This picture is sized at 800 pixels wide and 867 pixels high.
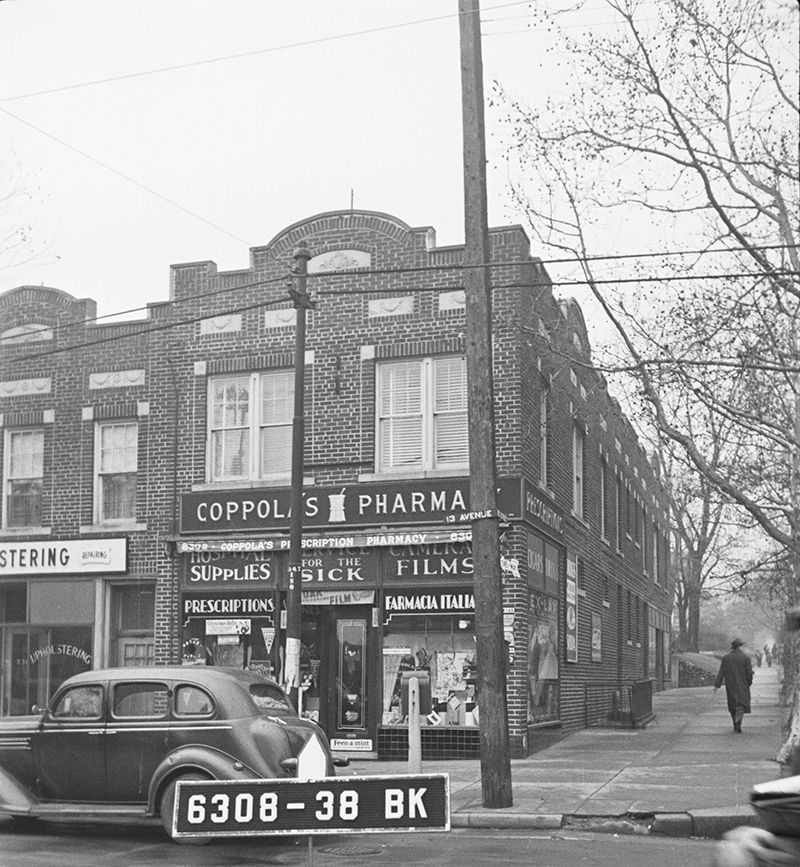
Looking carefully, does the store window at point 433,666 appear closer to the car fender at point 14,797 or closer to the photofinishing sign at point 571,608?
the photofinishing sign at point 571,608

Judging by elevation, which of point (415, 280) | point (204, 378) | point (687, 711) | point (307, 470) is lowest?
point (687, 711)

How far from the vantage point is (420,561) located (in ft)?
65.4

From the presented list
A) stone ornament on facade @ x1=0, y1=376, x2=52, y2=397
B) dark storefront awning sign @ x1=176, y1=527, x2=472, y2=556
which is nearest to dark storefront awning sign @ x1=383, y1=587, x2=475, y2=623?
dark storefront awning sign @ x1=176, y1=527, x2=472, y2=556

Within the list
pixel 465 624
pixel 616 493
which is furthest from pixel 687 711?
pixel 465 624

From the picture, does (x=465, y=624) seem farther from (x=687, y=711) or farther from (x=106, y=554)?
(x=687, y=711)

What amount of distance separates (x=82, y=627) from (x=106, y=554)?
4.53 ft

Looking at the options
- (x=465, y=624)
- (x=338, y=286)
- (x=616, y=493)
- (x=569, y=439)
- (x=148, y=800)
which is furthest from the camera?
(x=616, y=493)

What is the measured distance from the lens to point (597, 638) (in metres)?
27.4

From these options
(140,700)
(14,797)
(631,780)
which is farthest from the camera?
(631,780)

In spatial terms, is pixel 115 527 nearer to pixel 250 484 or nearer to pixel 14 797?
pixel 250 484

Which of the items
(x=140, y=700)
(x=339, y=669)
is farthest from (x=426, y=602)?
(x=140, y=700)

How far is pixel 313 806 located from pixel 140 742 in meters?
4.66

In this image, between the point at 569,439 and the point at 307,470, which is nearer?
the point at 307,470

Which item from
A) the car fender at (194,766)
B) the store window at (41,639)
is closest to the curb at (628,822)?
the car fender at (194,766)
